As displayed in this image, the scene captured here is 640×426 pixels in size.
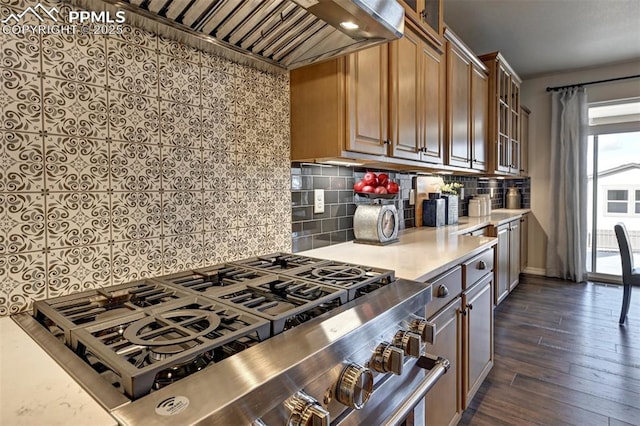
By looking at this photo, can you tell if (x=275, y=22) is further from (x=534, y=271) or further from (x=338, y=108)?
(x=534, y=271)

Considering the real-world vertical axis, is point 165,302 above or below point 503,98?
below

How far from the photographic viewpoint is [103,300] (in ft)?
3.02

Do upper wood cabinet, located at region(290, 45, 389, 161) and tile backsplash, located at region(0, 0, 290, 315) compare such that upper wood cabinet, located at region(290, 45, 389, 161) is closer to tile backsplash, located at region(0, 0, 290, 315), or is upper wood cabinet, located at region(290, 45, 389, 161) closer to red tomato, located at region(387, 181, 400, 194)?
tile backsplash, located at region(0, 0, 290, 315)

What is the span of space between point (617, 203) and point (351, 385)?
527 cm

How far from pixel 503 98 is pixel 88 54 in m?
3.68

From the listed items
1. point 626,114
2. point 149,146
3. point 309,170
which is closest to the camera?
point 149,146

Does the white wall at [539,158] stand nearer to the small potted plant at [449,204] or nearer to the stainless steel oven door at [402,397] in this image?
the small potted plant at [449,204]

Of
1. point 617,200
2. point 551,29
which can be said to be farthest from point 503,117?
point 617,200

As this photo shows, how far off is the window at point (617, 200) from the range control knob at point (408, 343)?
4962 mm

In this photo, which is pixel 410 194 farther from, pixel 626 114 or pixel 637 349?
pixel 626 114

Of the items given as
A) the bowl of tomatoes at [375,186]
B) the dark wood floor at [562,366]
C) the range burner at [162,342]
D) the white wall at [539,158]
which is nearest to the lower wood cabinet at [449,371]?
the dark wood floor at [562,366]

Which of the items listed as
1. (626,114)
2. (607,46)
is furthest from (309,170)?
(626,114)

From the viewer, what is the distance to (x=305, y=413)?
0.60m

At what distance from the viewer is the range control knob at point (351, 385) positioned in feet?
2.35
